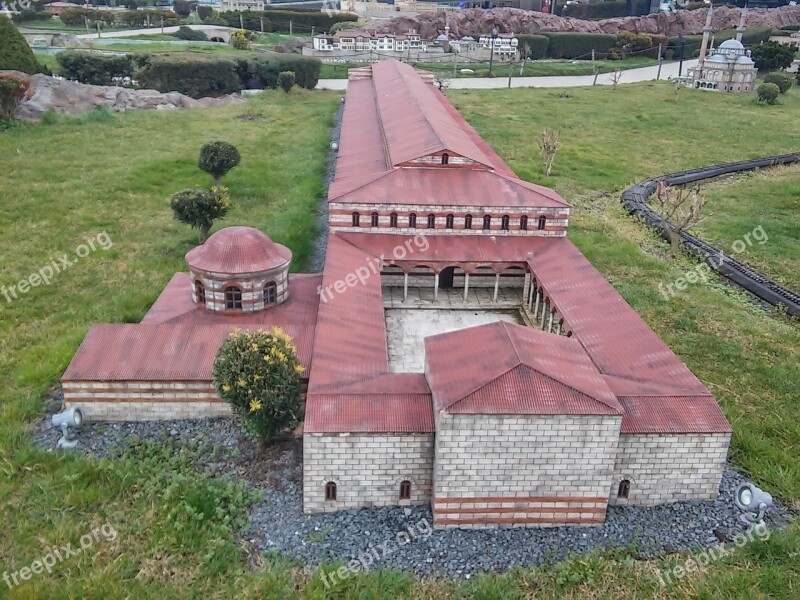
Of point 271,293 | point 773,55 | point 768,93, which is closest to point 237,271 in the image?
point 271,293

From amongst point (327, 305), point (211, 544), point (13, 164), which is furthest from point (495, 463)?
point (13, 164)

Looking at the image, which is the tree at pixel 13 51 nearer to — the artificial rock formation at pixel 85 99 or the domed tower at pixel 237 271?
the artificial rock formation at pixel 85 99

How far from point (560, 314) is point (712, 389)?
4.78 meters

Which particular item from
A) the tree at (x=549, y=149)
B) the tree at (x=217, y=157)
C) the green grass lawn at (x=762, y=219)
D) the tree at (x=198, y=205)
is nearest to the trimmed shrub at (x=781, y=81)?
the green grass lawn at (x=762, y=219)

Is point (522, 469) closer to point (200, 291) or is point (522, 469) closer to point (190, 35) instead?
point (200, 291)

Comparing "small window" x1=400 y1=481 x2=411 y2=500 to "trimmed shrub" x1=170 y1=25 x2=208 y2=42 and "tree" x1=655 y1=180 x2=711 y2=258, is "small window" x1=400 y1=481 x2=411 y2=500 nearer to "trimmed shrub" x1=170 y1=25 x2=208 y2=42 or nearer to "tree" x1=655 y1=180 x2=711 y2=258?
"tree" x1=655 y1=180 x2=711 y2=258

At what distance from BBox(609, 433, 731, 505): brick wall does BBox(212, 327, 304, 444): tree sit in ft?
23.9

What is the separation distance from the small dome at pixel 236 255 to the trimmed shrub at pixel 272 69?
155 ft

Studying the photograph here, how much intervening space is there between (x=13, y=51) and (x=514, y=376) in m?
46.2

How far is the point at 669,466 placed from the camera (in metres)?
14.5

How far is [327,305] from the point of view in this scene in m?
18.5

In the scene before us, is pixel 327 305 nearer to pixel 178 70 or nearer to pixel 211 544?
pixel 211 544

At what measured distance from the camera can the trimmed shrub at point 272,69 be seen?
6288cm

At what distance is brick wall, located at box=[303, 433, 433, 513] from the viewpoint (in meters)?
14.0
